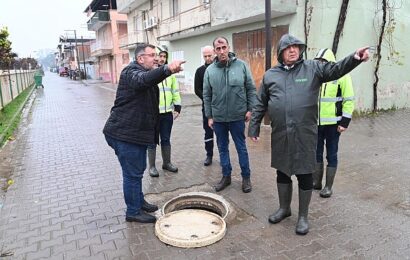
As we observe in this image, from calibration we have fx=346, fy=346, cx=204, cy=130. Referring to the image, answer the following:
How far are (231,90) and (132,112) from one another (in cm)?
142

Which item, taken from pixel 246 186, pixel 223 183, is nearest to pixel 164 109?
pixel 223 183

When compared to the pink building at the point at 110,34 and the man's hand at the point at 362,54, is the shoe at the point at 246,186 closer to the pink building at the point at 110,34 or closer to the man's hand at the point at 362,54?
the man's hand at the point at 362,54

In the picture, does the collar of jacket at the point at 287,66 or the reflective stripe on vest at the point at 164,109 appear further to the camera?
the reflective stripe on vest at the point at 164,109

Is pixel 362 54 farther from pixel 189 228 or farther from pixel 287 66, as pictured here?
pixel 189 228

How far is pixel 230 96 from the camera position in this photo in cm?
437

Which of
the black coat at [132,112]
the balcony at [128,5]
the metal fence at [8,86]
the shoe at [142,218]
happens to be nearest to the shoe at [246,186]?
the shoe at [142,218]

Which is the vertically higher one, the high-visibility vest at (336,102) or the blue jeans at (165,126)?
the high-visibility vest at (336,102)

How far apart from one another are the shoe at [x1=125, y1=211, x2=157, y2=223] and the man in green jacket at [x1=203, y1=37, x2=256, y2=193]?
1.13 meters

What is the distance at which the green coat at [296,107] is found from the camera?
10.5 feet

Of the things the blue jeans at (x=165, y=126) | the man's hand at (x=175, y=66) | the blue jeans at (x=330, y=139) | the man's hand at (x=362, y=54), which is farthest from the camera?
the blue jeans at (x=165, y=126)

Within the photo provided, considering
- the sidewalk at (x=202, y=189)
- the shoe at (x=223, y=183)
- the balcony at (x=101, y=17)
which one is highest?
the balcony at (x=101, y=17)

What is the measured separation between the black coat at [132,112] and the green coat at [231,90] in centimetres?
110

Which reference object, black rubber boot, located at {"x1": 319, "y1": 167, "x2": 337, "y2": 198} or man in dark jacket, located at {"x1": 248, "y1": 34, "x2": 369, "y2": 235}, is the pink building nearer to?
black rubber boot, located at {"x1": 319, "y1": 167, "x2": 337, "y2": 198}

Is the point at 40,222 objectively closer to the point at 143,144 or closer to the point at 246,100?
the point at 143,144
